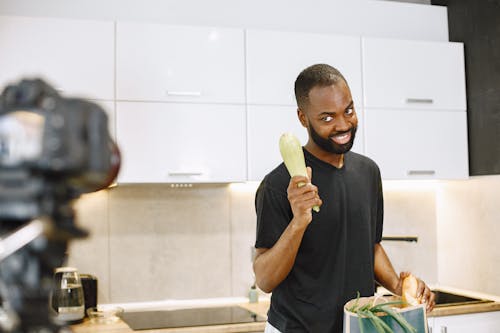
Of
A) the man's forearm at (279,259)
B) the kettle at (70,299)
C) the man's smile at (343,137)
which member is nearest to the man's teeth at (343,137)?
the man's smile at (343,137)

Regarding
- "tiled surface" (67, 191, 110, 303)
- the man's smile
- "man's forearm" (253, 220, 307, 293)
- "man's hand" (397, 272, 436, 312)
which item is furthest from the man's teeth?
"tiled surface" (67, 191, 110, 303)

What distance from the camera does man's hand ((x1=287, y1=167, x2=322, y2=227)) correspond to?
136 cm

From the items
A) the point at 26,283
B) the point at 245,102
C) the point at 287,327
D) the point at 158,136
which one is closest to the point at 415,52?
the point at 245,102

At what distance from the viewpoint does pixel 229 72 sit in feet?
8.68

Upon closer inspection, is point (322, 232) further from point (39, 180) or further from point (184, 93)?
point (39, 180)

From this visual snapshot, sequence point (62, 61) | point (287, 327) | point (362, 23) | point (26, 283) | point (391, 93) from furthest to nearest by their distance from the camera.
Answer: point (362, 23), point (391, 93), point (62, 61), point (287, 327), point (26, 283)

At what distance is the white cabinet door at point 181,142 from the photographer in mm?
2500

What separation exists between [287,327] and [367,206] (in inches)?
15.7

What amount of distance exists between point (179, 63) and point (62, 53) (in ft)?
1.57

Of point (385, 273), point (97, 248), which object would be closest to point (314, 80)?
point (385, 273)

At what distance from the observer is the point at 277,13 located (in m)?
2.94

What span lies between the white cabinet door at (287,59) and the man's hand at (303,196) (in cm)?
131

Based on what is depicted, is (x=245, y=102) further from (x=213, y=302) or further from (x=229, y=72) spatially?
(x=213, y=302)

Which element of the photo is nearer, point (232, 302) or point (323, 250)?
point (323, 250)
